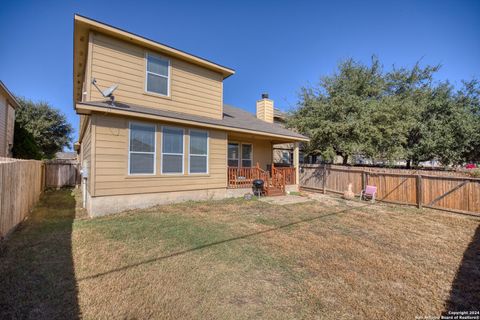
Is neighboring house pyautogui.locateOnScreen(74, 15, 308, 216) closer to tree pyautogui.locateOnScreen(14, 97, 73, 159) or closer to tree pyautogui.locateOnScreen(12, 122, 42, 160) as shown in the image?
tree pyautogui.locateOnScreen(12, 122, 42, 160)

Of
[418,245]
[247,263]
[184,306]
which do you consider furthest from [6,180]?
[418,245]

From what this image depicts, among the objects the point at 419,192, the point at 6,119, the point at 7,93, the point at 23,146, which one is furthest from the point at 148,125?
the point at 23,146

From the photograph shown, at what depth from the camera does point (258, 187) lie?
9766mm

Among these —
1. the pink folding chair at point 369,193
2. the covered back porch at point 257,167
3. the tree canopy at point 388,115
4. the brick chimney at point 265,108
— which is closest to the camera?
the pink folding chair at point 369,193

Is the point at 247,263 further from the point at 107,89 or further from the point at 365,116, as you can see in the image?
the point at 365,116

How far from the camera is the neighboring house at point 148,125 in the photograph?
21.6 feet

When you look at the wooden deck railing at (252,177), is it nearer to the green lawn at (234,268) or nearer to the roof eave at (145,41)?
the green lawn at (234,268)

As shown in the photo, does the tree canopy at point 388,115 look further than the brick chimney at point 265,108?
No

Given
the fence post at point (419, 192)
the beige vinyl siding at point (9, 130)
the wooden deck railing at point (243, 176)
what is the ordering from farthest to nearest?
the beige vinyl siding at point (9, 130) < the wooden deck railing at point (243, 176) < the fence post at point (419, 192)

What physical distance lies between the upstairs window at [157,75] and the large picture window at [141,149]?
5.18 feet

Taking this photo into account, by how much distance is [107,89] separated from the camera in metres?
6.84

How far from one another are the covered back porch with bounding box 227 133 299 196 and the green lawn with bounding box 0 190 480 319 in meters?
3.96

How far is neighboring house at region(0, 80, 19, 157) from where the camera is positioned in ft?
38.8

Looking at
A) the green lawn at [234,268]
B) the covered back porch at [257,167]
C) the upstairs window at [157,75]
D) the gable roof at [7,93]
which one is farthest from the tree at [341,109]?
the gable roof at [7,93]
